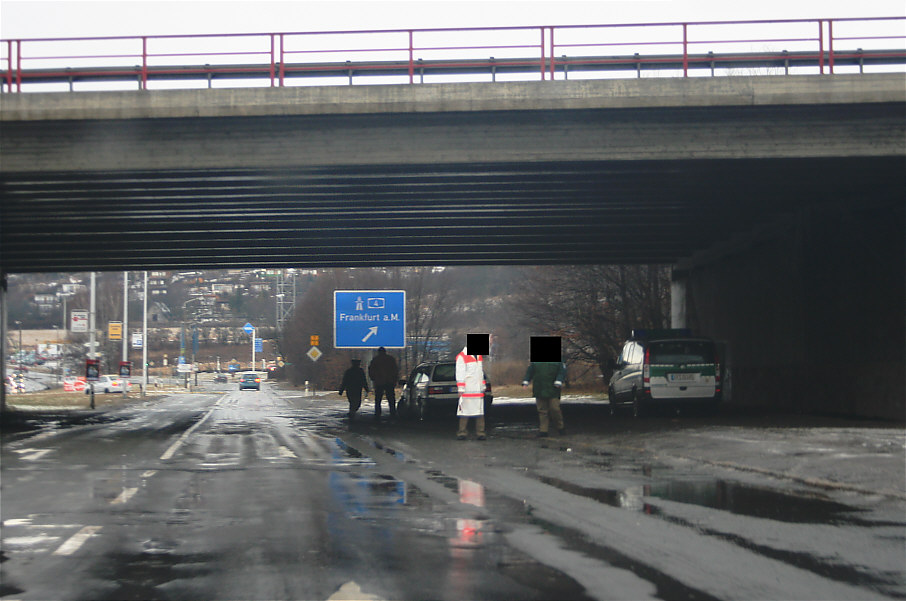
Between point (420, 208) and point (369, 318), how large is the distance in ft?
52.3

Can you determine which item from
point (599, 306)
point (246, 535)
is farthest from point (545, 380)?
point (599, 306)

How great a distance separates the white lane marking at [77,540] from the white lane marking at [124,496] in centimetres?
176

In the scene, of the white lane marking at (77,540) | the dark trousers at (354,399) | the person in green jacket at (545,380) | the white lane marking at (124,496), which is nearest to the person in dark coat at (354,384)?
the dark trousers at (354,399)

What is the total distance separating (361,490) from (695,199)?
693 inches

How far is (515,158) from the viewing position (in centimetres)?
2172

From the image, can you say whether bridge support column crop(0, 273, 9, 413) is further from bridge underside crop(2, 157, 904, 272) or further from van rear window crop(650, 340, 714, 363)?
van rear window crop(650, 340, 714, 363)

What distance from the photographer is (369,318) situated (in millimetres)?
43500

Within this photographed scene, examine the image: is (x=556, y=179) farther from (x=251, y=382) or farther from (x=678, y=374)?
(x=251, y=382)

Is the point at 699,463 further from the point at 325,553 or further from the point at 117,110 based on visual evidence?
the point at 117,110

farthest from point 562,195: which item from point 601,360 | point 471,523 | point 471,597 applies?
point 601,360

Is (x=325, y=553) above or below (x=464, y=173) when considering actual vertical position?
below

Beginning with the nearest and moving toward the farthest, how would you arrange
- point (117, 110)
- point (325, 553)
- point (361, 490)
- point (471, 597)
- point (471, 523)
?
point (471, 597) → point (325, 553) → point (471, 523) → point (361, 490) → point (117, 110)

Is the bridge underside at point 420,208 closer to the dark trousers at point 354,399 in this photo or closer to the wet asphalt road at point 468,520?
the dark trousers at point 354,399

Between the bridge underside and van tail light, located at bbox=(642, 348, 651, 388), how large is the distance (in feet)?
12.9
